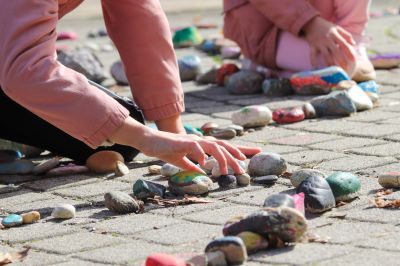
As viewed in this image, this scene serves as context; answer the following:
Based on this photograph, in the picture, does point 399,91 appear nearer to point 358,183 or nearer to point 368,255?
point 358,183

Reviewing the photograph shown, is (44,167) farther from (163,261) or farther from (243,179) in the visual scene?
(163,261)

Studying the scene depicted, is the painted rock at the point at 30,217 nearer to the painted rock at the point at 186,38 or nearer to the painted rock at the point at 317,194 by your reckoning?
the painted rock at the point at 317,194

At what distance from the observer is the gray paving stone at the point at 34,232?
2.54 metres

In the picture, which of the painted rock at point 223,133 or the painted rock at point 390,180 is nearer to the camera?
the painted rock at point 390,180

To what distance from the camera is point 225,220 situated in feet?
8.33

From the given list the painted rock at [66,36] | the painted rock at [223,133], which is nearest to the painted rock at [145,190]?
the painted rock at [223,133]

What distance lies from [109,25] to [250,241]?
54.1 inches

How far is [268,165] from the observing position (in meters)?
2.97

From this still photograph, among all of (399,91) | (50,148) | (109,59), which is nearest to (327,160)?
(50,148)

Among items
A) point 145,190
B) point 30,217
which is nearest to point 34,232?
point 30,217

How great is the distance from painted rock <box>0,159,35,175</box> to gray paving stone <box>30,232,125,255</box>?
86cm

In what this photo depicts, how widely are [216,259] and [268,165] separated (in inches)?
34.8

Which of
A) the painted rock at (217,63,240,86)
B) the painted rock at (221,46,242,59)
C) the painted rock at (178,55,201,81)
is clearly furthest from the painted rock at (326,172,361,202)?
the painted rock at (221,46,242,59)

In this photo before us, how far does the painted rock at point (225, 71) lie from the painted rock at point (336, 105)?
3.43ft
